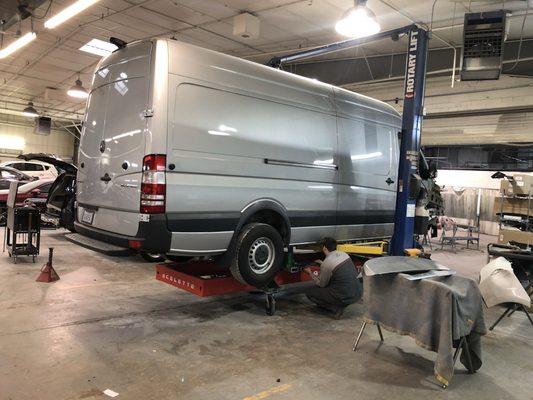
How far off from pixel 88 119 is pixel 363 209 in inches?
143

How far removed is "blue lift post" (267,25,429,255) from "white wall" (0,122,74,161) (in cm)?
2510

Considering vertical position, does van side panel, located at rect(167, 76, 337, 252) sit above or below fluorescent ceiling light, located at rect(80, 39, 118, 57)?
below

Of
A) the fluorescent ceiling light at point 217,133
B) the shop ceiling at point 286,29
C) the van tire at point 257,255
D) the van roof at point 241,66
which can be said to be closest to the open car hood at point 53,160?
the shop ceiling at point 286,29

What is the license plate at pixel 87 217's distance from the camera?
451 cm

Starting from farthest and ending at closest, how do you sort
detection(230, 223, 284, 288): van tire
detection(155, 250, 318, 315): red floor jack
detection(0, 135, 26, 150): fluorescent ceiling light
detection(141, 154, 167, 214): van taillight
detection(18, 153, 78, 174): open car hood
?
detection(0, 135, 26, 150): fluorescent ceiling light → detection(18, 153, 78, 174): open car hood → detection(155, 250, 318, 315): red floor jack → detection(230, 223, 284, 288): van tire → detection(141, 154, 167, 214): van taillight

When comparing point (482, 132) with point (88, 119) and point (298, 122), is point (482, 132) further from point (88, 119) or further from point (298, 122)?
point (88, 119)

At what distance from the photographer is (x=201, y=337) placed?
4.29m

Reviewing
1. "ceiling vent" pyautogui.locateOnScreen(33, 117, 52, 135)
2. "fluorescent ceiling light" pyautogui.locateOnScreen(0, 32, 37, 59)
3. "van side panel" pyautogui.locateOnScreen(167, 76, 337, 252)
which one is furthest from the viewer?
"ceiling vent" pyautogui.locateOnScreen(33, 117, 52, 135)

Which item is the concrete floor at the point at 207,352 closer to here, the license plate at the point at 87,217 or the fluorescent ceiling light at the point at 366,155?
the license plate at the point at 87,217

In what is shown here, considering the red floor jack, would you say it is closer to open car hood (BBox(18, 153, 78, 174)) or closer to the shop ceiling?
open car hood (BBox(18, 153, 78, 174))

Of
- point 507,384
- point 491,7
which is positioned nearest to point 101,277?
point 507,384

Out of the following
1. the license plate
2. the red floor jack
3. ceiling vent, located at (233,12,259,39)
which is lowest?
the red floor jack

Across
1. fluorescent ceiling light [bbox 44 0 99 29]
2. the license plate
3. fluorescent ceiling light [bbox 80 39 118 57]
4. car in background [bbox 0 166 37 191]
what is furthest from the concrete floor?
car in background [bbox 0 166 37 191]

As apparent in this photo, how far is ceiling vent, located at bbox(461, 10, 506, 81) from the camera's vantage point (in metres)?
6.50
